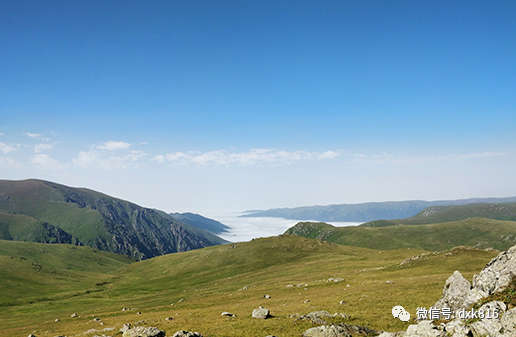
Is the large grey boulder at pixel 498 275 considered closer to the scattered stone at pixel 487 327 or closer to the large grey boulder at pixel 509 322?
the scattered stone at pixel 487 327

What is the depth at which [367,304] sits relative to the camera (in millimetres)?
45656

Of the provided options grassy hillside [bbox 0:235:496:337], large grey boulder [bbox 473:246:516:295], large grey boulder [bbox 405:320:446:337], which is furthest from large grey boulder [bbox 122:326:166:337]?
large grey boulder [bbox 473:246:516:295]

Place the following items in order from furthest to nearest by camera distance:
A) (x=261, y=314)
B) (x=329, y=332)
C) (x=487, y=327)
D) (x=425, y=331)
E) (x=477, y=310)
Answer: (x=261, y=314)
(x=329, y=332)
(x=477, y=310)
(x=425, y=331)
(x=487, y=327)

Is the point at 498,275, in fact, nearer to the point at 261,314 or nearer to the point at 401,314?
the point at 401,314

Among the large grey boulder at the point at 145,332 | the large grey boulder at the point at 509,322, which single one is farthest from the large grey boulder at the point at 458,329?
the large grey boulder at the point at 145,332

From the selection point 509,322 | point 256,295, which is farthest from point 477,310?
point 256,295

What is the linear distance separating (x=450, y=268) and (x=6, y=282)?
224926mm

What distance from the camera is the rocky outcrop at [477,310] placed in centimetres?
2175

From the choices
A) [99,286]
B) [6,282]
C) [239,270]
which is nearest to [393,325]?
[239,270]

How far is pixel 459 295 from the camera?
30859 millimetres

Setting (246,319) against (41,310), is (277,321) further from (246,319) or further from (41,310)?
(41,310)

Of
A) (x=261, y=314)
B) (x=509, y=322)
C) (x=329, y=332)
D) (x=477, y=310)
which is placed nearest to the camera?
(x=509, y=322)

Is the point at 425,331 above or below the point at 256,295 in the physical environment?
above

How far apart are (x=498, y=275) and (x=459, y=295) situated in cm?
455
